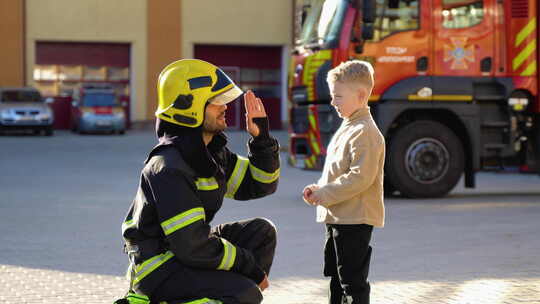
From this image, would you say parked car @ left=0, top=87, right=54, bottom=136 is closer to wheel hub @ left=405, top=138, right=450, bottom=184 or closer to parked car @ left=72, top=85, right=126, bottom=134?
parked car @ left=72, top=85, right=126, bottom=134

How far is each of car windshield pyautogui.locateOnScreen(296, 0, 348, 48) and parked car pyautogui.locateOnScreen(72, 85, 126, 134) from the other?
23.2m

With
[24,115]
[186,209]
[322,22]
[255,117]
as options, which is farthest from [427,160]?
[24,115]

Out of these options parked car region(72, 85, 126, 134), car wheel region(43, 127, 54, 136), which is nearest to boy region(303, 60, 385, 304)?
car wheel region(43, 127, 54, 136)

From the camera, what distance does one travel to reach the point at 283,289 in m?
6.98

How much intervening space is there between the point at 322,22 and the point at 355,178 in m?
8.09

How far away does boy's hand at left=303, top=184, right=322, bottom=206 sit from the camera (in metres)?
5.52

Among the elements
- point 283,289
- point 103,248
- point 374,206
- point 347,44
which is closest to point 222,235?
point 374,206

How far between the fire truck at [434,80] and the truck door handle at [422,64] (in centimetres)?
1

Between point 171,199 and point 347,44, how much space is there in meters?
8.67

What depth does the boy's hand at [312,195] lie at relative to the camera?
5516mm

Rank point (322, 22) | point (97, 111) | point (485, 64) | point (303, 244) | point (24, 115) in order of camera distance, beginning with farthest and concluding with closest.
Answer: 1. point (97, 111)
2. point (24, 115)
3. point (322, 22)
4. point (485, 64)
5. point (303, 244)

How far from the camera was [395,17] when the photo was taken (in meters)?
13.0

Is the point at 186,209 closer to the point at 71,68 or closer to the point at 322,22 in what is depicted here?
the point at 322,22

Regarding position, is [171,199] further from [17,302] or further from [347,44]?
[347,44]
